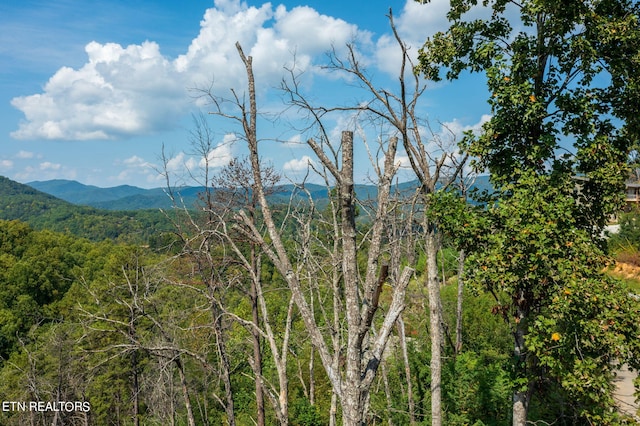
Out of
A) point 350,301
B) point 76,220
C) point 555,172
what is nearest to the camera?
point 350,301

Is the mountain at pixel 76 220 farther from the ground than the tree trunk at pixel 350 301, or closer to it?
closer to it

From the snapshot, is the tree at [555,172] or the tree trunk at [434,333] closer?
the tree at [555,172]

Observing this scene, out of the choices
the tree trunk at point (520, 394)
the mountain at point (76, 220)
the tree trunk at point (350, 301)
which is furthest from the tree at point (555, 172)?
the mountain at point (76, 220)

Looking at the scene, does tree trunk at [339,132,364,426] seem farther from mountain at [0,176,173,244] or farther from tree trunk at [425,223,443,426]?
mountain at [0,176,173,244]

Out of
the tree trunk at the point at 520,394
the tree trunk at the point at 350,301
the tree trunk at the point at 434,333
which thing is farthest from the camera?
the tree trunk at the point at 434,333

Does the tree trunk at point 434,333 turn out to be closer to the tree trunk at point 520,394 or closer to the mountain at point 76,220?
the tree trunk at point 520,394

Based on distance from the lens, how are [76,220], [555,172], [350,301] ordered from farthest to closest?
[76,220], [555,172], [350,301]

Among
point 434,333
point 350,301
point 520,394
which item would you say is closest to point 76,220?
point 434,333

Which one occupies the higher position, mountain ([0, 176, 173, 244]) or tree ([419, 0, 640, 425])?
tree ([419, 0, 640, 425])

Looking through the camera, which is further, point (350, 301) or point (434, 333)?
point (434, 333)

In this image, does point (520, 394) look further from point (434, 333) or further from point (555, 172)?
point (555, 172)

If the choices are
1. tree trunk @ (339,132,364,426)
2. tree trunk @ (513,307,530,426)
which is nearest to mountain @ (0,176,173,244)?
tree trunk @ (513,307,530,426)

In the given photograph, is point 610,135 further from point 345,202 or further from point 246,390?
point 246,390

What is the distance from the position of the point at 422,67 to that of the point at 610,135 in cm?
316
